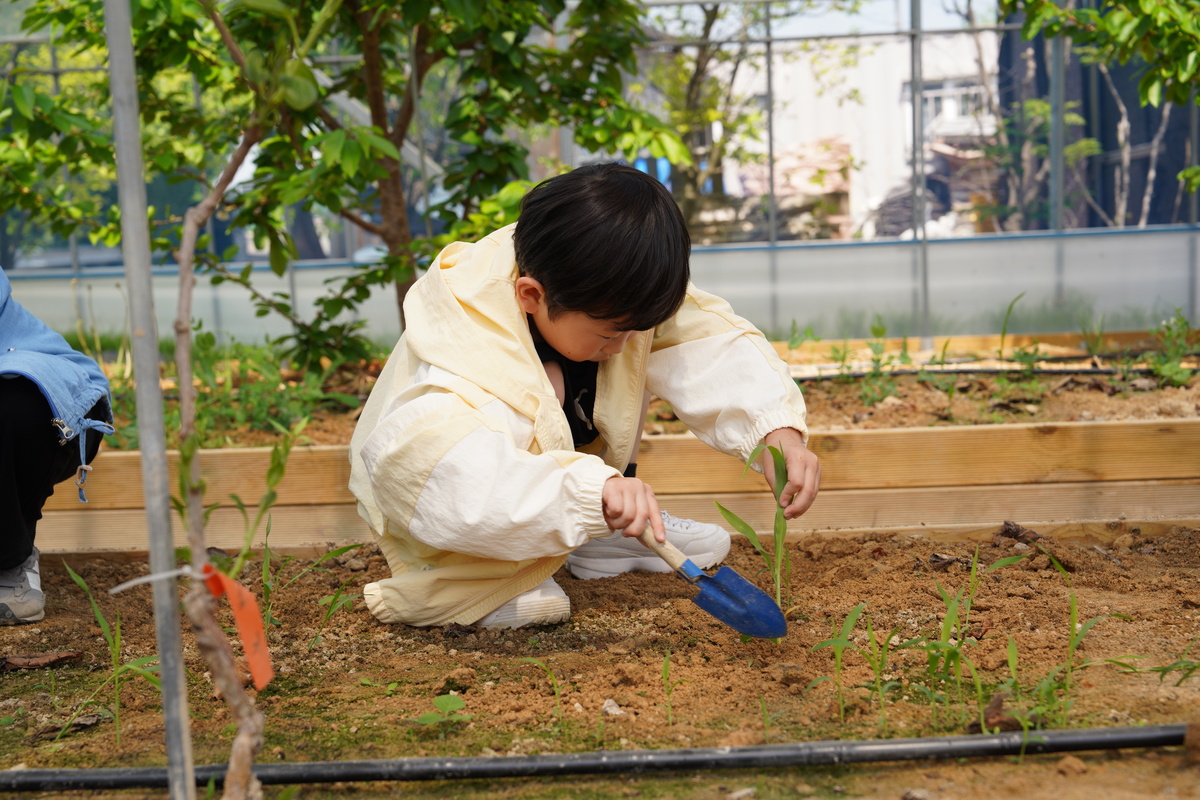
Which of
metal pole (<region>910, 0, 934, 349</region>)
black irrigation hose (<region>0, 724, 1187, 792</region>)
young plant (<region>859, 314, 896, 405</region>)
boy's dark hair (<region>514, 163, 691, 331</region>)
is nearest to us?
black irrigation hose (<region>0, 724, 1187, 792</region>)

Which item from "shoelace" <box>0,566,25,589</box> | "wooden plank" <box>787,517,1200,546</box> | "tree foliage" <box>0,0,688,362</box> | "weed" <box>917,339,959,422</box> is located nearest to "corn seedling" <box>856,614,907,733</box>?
"wooden plank" <box>787,517,1200,546</box>

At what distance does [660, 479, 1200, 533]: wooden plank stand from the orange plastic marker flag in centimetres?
156

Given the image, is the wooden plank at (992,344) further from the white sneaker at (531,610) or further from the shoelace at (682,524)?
the white sneaker at (531,610)

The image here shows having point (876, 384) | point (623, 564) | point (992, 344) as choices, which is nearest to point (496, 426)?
point (623, 564)

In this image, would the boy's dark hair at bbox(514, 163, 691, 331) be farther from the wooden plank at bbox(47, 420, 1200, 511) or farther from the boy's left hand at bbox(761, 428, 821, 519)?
the wooden plank at bbox(47, 420, 1200, 511)

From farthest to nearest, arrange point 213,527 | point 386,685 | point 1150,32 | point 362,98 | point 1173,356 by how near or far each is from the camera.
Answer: point 362,98
point 1173,356
point 1150,32
point 213,527
point 386,685

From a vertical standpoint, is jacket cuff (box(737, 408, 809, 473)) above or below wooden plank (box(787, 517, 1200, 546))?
above

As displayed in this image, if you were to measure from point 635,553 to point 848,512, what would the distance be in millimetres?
618

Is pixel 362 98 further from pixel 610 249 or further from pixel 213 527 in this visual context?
pixel 610 249

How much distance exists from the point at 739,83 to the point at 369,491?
190 inches

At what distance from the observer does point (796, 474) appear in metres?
1.70

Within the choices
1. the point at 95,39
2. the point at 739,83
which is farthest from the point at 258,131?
the point at 739,83

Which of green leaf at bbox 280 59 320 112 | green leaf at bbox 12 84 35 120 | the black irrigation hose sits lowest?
the black irrigation hose

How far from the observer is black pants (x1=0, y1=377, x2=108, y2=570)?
1.79 meters
